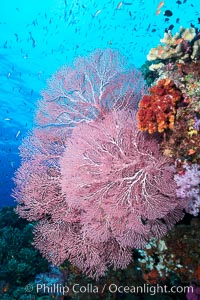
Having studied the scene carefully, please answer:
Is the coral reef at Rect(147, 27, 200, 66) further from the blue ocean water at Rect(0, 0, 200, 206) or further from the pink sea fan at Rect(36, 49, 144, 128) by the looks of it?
the blue ocean water at Rect(0, 0, 200, 206)

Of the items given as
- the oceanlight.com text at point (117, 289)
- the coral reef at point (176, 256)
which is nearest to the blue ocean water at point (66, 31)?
the oceanlight.com text at point (117, 289)

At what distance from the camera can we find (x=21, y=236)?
1247cm

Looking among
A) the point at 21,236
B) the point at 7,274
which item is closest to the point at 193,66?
the point at 7,274

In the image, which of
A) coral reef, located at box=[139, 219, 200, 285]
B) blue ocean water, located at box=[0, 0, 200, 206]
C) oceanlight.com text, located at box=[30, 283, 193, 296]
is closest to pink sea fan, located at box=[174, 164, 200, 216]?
coral reef, located at box=[139, 219, 200, 285]

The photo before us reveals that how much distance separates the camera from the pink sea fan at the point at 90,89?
5.07 metres

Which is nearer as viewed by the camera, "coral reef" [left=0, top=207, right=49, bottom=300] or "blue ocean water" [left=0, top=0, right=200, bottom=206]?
"coral reef" [left=0, top=207, right=49, bottom=300]

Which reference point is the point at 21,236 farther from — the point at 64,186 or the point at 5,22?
the point at 5,22

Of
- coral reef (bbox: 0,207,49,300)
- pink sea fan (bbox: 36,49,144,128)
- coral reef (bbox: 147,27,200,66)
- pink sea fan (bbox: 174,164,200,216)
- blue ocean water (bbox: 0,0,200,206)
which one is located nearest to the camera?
pink sea fan (bbox: 174,164,200,216)

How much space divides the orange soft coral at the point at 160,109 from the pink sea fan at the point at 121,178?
0.78ft

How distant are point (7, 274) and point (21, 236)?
2143mm

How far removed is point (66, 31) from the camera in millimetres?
22328

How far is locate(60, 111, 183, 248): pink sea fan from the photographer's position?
382 cm

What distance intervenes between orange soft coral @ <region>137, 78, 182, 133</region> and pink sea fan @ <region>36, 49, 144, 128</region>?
115cm

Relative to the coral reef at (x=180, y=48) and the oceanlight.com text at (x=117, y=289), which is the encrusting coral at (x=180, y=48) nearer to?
the coral reef at (x=180, y=48)
